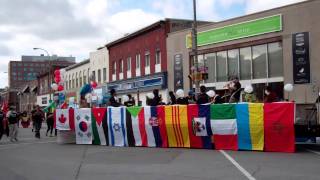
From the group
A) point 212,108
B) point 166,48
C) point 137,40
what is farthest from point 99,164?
point 137,40

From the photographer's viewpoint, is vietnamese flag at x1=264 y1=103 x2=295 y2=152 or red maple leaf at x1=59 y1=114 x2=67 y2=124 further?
red maple leaf at x1=59 y1=114 x2=67 y2=124

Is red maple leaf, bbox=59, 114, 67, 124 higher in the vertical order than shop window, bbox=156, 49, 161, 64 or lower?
lower

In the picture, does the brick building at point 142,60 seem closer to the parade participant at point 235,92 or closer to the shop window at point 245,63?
the shop window at point 245,63

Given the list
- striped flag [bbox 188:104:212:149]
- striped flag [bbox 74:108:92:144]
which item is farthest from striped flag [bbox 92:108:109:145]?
striped flag [bbox 188:104:212:149]

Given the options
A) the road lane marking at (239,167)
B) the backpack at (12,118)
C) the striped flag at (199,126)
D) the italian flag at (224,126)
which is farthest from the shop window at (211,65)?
the road lane marking at (239,167)

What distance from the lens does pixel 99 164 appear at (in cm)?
1255

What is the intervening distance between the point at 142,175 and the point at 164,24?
2900 cm

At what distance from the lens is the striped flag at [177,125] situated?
15.9 meters

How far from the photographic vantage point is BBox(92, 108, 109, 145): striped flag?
18203 millimetres

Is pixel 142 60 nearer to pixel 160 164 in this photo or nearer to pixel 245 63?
pixel 245 63

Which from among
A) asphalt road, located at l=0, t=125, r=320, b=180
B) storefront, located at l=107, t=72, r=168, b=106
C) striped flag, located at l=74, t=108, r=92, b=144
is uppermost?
storefront, located at l=107, t=72, r=168, b=106

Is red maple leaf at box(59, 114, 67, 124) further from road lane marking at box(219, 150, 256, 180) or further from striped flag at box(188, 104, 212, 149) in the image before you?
road lane marking at box(219, 150, 256, 180)

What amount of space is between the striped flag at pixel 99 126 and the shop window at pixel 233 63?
48.6 ft

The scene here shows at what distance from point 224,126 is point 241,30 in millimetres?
16587
